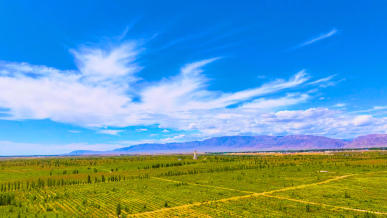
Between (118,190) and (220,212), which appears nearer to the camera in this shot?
(220,212)

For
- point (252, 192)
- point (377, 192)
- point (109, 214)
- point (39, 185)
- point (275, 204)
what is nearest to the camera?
point (109, 214)

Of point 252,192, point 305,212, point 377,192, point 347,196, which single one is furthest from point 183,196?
point 377,192

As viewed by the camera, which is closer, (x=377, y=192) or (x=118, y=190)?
(x=377, y=192)

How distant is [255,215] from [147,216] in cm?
1399

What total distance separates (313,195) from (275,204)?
32.9 feet

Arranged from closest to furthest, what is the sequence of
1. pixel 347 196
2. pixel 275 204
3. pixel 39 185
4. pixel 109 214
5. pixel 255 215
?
pixel 255 215 → pixel 109 214 → pixel 275 204 → pixel 347 196 → pixel 39 185

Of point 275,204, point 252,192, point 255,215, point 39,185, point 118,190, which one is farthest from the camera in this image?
point 39,185

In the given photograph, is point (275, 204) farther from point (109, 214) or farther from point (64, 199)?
point (64, 199)

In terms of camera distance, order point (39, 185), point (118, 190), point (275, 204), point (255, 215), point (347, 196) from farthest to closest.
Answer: point (39, 185) → point (118, 190) → point (347, 196) → point (275, 204) → point (255, 215)

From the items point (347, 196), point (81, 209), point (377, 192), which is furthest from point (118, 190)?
point (377, 192)

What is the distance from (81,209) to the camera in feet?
128

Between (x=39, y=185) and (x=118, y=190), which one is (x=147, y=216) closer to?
(x=118, y=190)

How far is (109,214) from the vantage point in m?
35.8

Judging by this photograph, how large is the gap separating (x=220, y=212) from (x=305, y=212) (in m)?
11.0
